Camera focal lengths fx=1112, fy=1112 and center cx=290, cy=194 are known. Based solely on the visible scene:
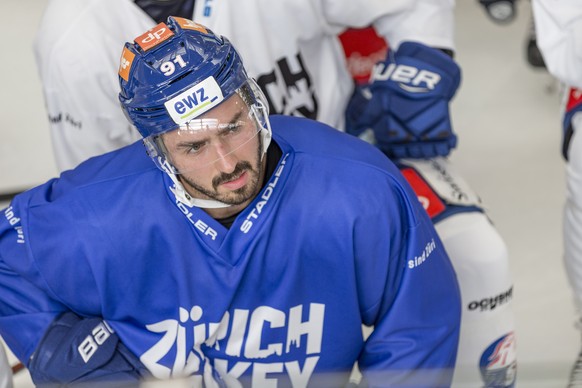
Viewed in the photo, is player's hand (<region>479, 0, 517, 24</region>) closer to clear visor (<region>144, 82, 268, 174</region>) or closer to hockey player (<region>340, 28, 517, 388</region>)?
hockey player (<region>340, 28, 517, 388</region>)

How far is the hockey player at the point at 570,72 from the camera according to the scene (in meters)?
2.20

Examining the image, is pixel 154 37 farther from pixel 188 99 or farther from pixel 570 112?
pixel 570 112

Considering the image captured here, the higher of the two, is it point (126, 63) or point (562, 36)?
point (126, 63)

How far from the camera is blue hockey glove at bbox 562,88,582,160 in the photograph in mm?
2281

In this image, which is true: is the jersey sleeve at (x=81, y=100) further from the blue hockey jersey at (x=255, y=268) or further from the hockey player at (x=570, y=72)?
the hockey player at (x=570, y=72)

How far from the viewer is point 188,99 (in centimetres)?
174

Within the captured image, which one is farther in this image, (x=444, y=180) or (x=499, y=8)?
(x=499, y=8)

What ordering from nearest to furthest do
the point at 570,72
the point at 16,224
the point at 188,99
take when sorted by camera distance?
the point at 188,99
the point at 16,224
the point at 570,72

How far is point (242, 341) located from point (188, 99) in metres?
0.47

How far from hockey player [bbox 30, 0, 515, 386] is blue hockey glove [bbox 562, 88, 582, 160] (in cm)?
22

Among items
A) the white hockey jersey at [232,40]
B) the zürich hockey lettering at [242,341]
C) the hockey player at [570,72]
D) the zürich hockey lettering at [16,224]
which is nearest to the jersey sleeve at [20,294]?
the zürich hockey lettering at [16,224]

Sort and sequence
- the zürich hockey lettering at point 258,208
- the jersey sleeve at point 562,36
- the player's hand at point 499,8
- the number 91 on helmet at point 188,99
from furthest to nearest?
the player's hand at point 499,8 < the jersey sleeve at point 562,36 < the zürich hockey lettering at point 258,208 < the number 91 on helmet at point 188,99

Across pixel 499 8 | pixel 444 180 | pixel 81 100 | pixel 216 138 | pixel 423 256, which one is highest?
pixel 216 138

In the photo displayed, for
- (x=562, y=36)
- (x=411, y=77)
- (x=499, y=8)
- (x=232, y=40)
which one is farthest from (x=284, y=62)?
(x=499, y=8)
